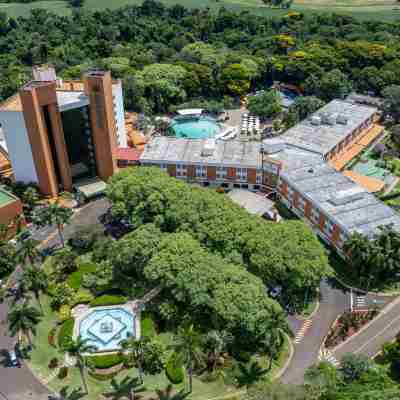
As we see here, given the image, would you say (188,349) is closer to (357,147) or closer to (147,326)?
(147,326)

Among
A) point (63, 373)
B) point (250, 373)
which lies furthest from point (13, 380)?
point (250, 373)

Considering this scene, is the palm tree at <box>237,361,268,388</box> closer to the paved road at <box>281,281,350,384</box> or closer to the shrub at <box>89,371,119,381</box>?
the paved road at <box>281,281,350,384</box>

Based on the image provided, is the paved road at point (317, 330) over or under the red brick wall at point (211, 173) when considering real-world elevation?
under

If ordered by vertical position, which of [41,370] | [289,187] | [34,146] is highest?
[34,146]

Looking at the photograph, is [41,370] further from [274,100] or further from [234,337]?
[274,100]

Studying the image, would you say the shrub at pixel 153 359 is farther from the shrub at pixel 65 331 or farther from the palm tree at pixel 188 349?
the shrub at pixel 65 331

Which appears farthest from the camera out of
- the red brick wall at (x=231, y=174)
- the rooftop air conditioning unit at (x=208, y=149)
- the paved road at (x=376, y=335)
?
the rooftop air conditioning unit at (x=208, y=149)

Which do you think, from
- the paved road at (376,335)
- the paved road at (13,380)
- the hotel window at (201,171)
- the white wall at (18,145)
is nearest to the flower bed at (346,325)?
the paved road at (376,335)

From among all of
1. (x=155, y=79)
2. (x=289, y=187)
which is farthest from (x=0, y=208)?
(x=155, y=79)
